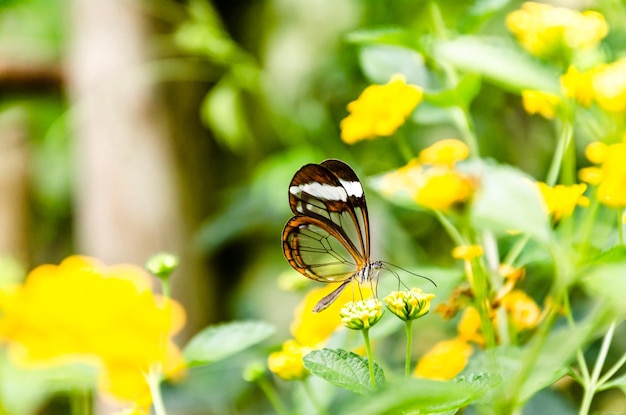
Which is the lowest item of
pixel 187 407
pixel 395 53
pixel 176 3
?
pixel 187 407

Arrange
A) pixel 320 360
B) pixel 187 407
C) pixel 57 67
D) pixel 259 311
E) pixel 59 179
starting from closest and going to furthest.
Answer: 1. pixel 320 360
2. pixel 187 407
3. pixel 259 311
4. pixel 57 67
5. pixel 59 179

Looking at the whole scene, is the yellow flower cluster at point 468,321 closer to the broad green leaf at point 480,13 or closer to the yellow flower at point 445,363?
the yellow flower at point 445,363

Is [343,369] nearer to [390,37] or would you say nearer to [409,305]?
[409,305]

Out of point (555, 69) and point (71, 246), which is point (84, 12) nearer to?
point (71, 246)

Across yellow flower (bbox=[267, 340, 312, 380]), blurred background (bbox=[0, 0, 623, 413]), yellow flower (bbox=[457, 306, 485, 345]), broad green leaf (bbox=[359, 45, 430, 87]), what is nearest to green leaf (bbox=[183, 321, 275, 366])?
yellow flower (bbox=[267, 340, 312, 380])

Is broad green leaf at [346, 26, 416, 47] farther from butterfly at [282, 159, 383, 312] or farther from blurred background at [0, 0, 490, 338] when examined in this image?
blurred background at [0, 0, 490, 338]

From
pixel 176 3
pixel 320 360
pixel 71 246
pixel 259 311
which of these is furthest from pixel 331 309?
pixel 71 246

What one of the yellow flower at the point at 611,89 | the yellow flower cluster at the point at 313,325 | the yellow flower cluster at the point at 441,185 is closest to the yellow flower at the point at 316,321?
the yellow flower cluster at the point at 313,325
